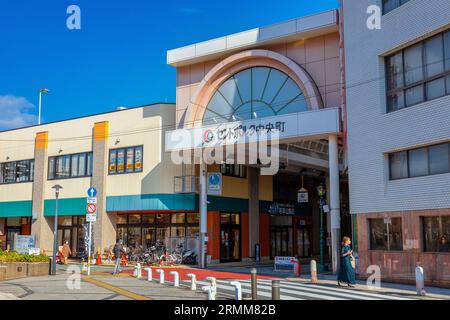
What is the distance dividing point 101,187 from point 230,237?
359 inches

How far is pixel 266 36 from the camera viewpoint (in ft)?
88.3

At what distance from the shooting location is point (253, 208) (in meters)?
36.0

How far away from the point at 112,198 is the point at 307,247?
1660 centimetres

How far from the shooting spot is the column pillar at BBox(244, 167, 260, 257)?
1406 inches

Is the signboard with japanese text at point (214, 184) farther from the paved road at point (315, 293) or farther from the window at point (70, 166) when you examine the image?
the paved road at point (315, 293)

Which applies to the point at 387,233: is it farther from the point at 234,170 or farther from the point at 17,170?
the point at 17,170

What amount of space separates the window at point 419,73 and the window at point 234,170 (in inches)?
562

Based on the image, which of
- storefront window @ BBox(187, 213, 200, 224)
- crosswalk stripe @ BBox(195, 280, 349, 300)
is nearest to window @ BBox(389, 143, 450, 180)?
crosswalk stripe @ BBox(195, 280, 349, 300)

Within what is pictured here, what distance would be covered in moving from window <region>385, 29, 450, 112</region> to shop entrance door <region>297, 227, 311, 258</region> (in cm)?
2150

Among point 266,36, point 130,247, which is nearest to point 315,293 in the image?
point 266,36

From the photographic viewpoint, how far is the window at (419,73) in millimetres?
18770

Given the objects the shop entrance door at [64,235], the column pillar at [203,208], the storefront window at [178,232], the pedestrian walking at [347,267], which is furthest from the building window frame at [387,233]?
the shop entrance door at [64,235]

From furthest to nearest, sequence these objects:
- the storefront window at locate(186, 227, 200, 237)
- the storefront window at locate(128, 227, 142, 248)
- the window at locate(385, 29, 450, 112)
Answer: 1. the storefront window at locate(128, 227, 142, 248)
2. the storefront window at locate(186, 227, 200, 237)
3. the window at locate(385, 29, 450, 112)

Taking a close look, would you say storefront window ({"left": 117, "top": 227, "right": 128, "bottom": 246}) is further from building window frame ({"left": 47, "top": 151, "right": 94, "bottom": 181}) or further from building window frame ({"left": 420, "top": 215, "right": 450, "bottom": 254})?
building window frame ({"left": 420, "top": 215, "right": 450, "bottom": 254})
